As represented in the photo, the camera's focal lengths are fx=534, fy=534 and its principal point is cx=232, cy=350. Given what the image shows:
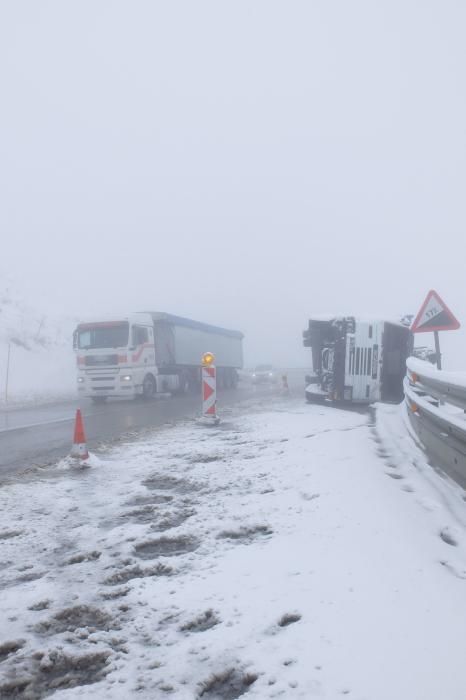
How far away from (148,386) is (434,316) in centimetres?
→ 1336

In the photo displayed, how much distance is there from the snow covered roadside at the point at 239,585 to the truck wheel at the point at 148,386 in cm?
1419

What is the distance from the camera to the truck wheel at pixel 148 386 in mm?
20323

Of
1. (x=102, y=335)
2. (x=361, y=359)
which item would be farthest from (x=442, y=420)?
(x=102, y=335)

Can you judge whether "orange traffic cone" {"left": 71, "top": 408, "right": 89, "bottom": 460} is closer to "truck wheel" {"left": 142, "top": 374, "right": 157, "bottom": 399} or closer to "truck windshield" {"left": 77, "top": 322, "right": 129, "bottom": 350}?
"truck windshield" {"left": 77, "top": 322, "right": 129, "bottom": 350}

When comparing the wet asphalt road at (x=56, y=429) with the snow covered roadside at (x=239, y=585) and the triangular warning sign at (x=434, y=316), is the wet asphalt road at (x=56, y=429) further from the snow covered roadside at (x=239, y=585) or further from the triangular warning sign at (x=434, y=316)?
the triangular warning sign at (x=434, y=316)

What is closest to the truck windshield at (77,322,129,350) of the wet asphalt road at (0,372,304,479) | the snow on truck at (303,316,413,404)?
the wet asphalt road at (0,372,304,479)

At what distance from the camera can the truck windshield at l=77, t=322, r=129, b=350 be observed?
19.6 metres

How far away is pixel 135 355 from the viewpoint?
1969 cm

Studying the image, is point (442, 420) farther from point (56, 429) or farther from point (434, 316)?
point (56, 429)

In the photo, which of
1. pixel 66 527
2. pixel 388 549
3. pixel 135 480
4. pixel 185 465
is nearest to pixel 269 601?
pixel 388 549

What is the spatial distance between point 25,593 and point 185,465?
3651 millimetres

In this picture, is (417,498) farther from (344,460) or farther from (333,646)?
(333,646)

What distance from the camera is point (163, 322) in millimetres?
22266

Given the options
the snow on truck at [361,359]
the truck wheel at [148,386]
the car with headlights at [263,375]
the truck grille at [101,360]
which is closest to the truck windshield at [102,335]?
the truck grille at [101,360]
